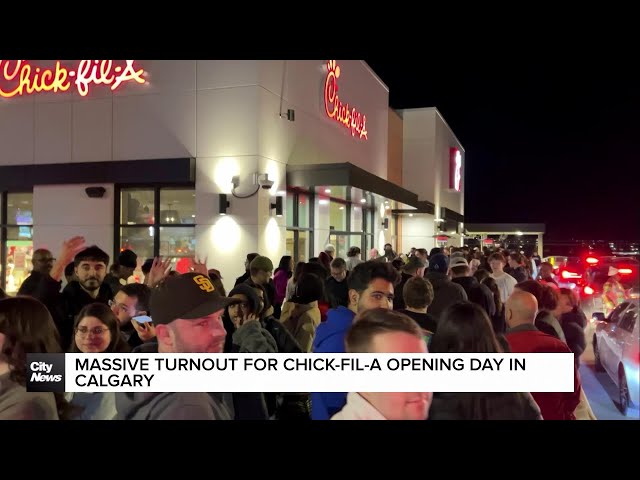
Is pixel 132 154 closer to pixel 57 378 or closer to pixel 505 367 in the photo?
pixel 57 378

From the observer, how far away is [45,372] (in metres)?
3.01

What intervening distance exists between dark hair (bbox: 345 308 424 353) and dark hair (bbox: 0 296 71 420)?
5.44 feet

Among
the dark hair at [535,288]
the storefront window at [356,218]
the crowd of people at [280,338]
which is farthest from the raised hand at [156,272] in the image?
the storefront window at [356,218]

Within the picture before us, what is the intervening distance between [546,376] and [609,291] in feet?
25.9

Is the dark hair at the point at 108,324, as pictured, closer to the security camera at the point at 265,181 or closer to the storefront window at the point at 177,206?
the security camera at the point at 265,181

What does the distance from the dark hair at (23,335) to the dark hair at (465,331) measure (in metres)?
2.10

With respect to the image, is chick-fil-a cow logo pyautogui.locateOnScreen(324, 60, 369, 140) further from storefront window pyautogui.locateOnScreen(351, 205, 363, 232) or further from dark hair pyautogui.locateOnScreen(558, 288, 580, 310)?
dark hair pyautogui.locateOnScreen(558, 288, 580, 310)

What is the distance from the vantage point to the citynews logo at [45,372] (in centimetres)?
293

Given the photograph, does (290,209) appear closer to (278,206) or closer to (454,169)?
(278,206)

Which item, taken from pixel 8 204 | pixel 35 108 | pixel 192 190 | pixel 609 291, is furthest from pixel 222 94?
pixel 609 291

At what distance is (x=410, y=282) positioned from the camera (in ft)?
13.7

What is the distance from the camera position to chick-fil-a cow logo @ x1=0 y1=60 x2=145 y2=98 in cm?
1090

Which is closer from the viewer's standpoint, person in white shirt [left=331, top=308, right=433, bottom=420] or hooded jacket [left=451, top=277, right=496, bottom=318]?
person in white shirt [left=331, top=308, right=433, bottom=420]

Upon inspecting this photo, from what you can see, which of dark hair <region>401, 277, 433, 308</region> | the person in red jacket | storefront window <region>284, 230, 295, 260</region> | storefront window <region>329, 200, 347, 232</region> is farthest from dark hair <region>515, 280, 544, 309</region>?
storefront window <region>329, 200, 347, 232</region>
